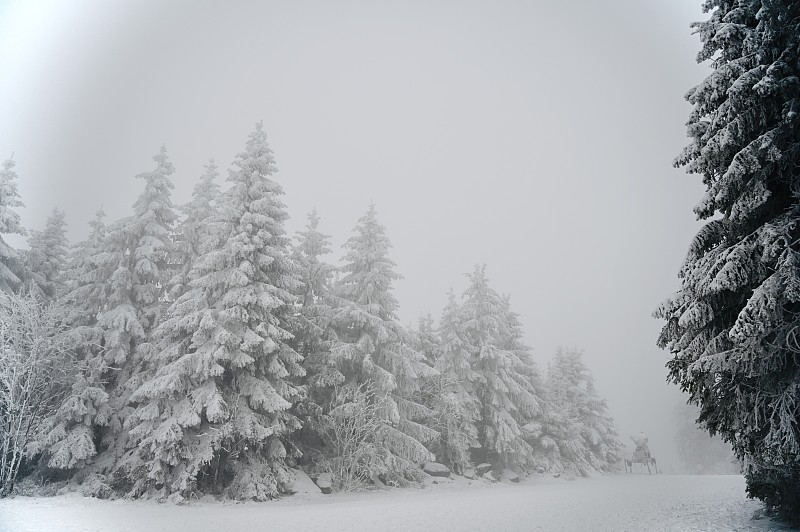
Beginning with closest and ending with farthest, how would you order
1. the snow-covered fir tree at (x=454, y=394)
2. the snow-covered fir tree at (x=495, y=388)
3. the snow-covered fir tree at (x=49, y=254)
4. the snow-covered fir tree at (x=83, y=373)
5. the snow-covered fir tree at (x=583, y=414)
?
the snow-covered fir tree at (x=83, y=373) < the snow-covered fir tree at (x=49, y=254) < the snow-covered fir tree at (x=454, y=394) < the snow-covered fir tree at (x=495, y=388) < the snow-covered fir tree at (x=583, y=414)

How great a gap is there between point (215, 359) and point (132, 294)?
9445 millimetres

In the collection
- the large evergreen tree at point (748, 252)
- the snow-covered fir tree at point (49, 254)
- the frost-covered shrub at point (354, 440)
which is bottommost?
the frost-covered shrub at point (354, 440)

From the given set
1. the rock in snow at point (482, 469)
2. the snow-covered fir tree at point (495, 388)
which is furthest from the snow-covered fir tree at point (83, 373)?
the rock in snow at point (482, 469)

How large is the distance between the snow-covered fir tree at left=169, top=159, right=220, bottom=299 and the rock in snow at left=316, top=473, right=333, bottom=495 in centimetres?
1269

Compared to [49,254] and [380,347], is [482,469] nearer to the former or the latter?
[380,347]

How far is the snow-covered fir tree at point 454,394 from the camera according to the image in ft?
94.7

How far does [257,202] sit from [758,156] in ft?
60.9

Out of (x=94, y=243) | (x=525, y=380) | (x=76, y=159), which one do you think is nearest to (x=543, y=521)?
(x=525, y=380)

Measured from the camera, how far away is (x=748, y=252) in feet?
28.9

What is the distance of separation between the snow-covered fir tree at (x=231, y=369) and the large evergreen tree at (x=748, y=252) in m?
15.6

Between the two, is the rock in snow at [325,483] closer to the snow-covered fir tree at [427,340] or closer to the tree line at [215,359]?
the tree line at [215,359]

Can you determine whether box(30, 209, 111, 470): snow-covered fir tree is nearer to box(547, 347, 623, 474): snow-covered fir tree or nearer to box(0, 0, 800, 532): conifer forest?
box(0, 0, 800, 532): conifer forest

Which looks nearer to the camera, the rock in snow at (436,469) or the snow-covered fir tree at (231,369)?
the snow-covered fir tree at (231,369)

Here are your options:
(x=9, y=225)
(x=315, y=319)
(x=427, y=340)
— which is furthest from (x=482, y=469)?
(x=9, y=225)
